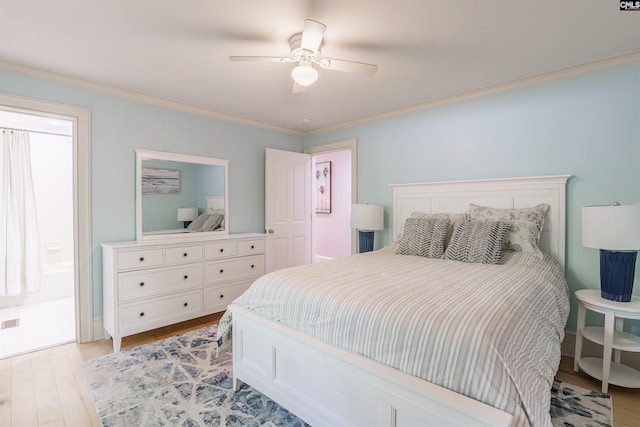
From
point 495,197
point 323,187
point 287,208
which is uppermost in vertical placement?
point 323,187

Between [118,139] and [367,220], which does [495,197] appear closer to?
[367,220]

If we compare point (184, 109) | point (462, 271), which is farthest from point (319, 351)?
point (184, 109)

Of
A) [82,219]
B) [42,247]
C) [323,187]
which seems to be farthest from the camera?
[323,187]

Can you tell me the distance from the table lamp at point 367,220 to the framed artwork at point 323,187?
8.05 ft

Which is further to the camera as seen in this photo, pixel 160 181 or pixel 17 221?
pixel 17 221

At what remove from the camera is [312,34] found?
1.79 metres

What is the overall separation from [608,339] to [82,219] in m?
4.20

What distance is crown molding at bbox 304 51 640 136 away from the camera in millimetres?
2410

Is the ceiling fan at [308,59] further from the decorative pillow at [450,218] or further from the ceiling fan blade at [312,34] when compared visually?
the decorative pillow at [450,218]

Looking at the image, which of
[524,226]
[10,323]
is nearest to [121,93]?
[10,323]

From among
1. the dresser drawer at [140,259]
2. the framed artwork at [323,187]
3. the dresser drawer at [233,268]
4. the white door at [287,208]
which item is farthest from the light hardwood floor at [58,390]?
the framed artwork at [323,187]

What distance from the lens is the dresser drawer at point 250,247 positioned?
11.8 ft

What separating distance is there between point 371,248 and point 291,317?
215 cm

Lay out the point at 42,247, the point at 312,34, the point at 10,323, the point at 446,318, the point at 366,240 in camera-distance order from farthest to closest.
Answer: the point at 42,247
the point at 366,240
the point at 10,323
the point at 312,34
the point at 446,318
